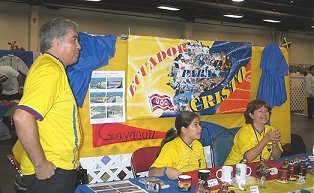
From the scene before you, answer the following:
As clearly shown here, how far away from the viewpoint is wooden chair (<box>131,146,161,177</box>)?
8.11 ft

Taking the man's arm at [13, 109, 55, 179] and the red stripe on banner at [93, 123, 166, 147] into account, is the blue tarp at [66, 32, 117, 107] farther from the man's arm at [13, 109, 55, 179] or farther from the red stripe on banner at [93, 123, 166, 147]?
the man's arm at [13, 109, 55, 179]

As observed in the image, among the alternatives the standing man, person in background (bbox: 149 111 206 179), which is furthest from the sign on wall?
the standing man

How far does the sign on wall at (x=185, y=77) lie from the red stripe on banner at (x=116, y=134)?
0.12m

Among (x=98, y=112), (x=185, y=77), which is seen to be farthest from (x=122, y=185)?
(x=185, y=77)

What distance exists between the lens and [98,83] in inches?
112

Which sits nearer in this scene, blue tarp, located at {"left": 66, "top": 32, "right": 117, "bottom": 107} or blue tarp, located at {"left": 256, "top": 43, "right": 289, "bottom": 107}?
blue tarp, located at {"left": 66, "top": 32, "right": 117, "bottom": 107}

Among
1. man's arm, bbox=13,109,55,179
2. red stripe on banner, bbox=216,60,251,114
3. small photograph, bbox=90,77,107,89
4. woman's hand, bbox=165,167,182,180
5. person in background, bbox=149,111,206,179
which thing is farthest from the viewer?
red stripe on banner, bbox=216,60,251,114

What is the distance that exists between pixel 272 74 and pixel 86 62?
2004 millimetres

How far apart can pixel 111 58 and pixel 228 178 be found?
1.42m

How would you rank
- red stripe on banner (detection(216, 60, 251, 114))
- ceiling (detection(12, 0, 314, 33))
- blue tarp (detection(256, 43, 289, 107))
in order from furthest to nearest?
ceiling (detection(12, 0, 314, 33))
blue tarp (detection(256, 43, 289, 107))
red stripe on banner (detection(216, 60, 251, 114))

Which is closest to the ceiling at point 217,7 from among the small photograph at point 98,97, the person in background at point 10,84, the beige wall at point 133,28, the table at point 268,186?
the beige wall at point 133,28

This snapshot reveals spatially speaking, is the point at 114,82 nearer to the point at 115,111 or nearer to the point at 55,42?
the point at 115,111

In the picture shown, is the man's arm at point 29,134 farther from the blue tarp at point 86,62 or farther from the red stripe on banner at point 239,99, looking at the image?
the red stripe on banner at point 239,99

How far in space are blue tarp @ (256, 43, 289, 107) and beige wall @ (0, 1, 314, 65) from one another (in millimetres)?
4607
